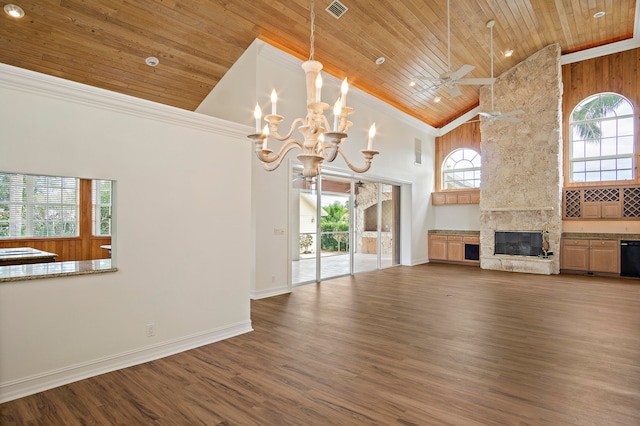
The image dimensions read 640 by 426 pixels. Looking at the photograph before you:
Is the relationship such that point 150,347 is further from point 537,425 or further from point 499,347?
point 499,347

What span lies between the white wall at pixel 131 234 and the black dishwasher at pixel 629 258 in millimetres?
8487

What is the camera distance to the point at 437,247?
10.4 meters

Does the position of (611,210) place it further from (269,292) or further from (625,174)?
(269,292)

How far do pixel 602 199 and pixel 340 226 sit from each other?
243 inches

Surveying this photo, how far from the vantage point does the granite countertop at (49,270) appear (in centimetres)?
258

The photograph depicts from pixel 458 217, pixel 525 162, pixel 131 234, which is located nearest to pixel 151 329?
pixel 131 234

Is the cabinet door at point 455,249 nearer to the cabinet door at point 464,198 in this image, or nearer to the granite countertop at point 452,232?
the granite countertop at point 452,232

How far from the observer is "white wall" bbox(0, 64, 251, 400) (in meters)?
2.58

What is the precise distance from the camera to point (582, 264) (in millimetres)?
8281

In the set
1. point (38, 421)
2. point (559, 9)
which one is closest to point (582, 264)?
point (559, 9)

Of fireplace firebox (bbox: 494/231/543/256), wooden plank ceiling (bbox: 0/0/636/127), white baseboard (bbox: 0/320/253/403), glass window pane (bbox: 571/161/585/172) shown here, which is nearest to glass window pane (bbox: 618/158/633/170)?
glass window pane (bbox: 571/161/585/172)

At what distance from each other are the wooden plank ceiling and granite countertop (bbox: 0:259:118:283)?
10.2 ft

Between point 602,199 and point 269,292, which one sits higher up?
point 602,199

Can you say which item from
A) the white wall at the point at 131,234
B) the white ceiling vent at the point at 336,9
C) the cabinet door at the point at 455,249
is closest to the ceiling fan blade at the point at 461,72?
the white ceiling vent at the point at 336,9
